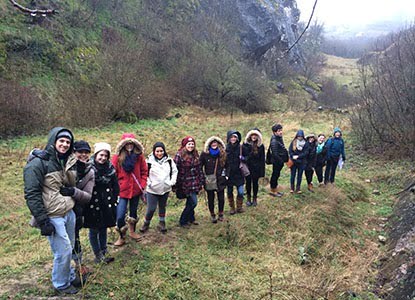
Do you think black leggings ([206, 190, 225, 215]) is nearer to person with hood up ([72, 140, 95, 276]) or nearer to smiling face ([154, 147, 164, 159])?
smiling face ([154, 147, 164, 159])

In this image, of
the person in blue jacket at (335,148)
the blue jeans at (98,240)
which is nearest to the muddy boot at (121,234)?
the blue jeans at (98,240)

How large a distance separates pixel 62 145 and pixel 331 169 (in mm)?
7472

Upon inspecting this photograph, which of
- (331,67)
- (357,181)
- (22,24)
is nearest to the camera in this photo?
(357,181)

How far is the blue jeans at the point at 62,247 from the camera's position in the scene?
354 centimetres

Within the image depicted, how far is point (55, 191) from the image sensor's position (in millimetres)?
3506

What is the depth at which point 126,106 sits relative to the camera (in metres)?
17.8

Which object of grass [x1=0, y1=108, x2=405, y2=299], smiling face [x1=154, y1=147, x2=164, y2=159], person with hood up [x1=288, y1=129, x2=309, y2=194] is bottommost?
grass [x1=0, y1=108, x2=405, y2=299]

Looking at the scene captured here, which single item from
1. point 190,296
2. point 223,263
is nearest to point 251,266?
point 223,263

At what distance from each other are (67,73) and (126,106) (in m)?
4.69

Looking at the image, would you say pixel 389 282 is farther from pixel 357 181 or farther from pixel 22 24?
pixel 22 24

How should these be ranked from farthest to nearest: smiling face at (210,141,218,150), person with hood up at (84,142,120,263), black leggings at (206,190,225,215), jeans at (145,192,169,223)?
black leggings at (206,190,225,215), smiling face at (210,141,218,150), jeans at (145,192,169,223), person with hood up at (84,142,120,263)

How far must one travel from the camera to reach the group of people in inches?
136

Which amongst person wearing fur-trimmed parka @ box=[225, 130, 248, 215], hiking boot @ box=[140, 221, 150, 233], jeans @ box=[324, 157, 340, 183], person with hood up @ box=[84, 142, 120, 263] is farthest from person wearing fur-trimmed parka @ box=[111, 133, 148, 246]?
jeans @ box=[324, 157, 340, 183]

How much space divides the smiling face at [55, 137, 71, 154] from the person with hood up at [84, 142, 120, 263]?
2.34 feet
